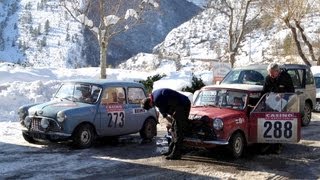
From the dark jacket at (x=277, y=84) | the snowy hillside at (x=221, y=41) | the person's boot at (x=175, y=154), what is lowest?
the person's boot at (x=175, y=154)

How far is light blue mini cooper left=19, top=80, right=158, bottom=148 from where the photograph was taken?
11.1 meters

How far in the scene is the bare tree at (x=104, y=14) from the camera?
21.6 metres

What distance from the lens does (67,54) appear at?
402 ft

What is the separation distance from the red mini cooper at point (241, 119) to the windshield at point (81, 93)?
2345mm

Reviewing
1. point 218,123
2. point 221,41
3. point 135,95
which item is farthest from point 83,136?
point 221,41

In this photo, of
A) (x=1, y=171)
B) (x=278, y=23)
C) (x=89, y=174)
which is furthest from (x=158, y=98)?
(x=278, y=23)

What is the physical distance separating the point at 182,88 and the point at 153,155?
10.5 meters

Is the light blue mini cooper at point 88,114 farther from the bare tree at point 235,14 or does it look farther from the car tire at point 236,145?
the bare tree at point 235,14

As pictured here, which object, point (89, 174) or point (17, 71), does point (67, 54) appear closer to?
point (17, 71)

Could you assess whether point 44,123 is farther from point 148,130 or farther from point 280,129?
point 280,129

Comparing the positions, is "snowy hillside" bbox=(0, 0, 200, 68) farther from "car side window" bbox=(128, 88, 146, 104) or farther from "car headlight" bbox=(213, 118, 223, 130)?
"car headlight" bbox=(213, 118, 223, 130)

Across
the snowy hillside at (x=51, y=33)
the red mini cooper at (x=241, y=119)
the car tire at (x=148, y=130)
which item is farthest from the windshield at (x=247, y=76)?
the snowy hillside at (x=51, y=33)

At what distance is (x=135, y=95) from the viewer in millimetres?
12953

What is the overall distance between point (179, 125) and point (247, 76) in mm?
5057
